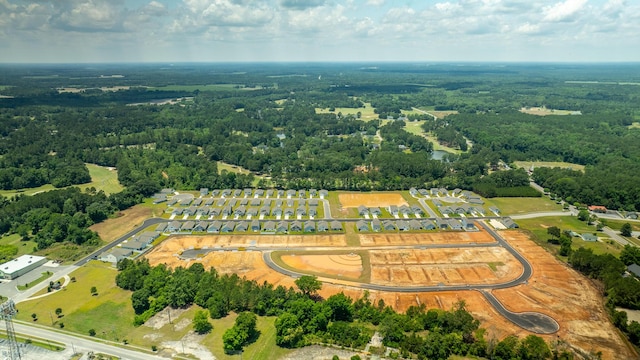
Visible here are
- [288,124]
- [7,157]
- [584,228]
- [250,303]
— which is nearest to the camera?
[250,303]

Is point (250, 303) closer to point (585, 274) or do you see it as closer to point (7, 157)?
point (585, 274)

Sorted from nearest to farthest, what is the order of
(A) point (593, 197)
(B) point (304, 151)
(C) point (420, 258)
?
(C) point (420, 258), (A) point (593, 197), (B) point (304, 151)

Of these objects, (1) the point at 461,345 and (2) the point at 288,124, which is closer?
(1) the point at 461,345

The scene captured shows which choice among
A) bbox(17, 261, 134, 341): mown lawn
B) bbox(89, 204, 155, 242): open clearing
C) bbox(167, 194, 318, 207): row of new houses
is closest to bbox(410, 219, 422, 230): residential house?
bbox(167, 194, 318, 207): row of new houses

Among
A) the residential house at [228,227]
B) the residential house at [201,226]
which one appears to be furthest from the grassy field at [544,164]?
the residential house at [201,226]

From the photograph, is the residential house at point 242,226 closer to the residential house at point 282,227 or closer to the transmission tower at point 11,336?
the residential house at point 282,227

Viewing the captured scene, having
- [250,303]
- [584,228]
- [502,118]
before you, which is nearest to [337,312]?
[250,303]

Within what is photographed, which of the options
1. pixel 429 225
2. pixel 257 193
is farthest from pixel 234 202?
pixel 429 225
